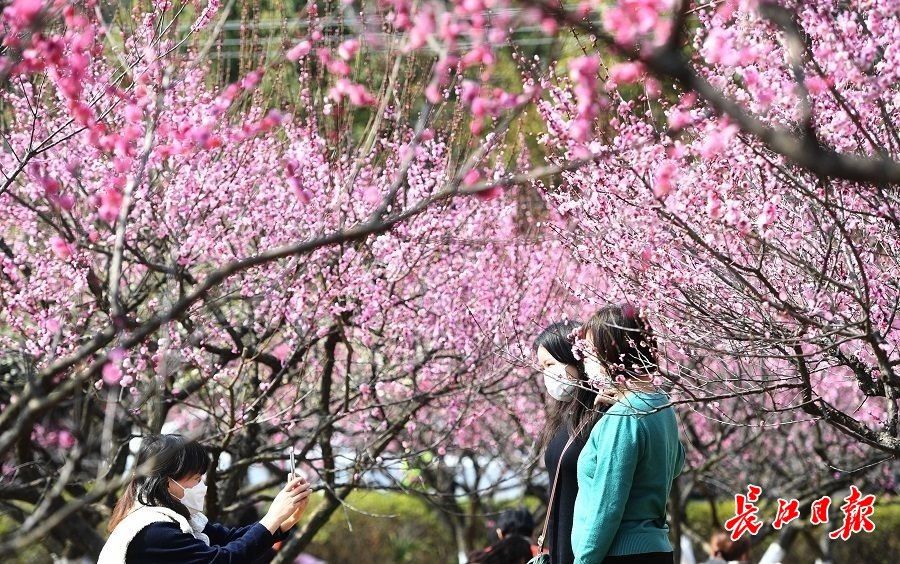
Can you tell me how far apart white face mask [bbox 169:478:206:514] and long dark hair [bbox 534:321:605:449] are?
1.38m

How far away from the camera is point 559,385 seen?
450cm

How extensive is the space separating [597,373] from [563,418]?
0.34m

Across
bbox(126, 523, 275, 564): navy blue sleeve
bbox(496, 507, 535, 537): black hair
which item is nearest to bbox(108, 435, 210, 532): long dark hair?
bbox(126, 523, 275, 564): navy blue sleeve

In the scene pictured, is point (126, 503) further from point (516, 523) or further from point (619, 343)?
point (516, 523)

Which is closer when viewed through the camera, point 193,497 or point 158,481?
point 158,481

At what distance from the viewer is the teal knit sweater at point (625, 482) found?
3941 mm

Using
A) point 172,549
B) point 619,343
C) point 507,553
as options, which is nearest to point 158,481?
point 172,549

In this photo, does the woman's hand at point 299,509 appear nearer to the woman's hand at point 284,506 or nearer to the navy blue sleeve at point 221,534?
the woman's hand at point 284,506

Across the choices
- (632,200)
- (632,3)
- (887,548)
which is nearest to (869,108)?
(632,200)

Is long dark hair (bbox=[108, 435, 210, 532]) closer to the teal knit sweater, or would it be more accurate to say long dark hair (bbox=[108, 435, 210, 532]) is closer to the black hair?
the teal knit sweater

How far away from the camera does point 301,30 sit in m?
6.89

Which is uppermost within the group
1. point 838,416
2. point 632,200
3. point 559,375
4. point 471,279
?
point 471,279

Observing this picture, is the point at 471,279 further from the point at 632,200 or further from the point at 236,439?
the point at 632,200

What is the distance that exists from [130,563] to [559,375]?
1747 mm
